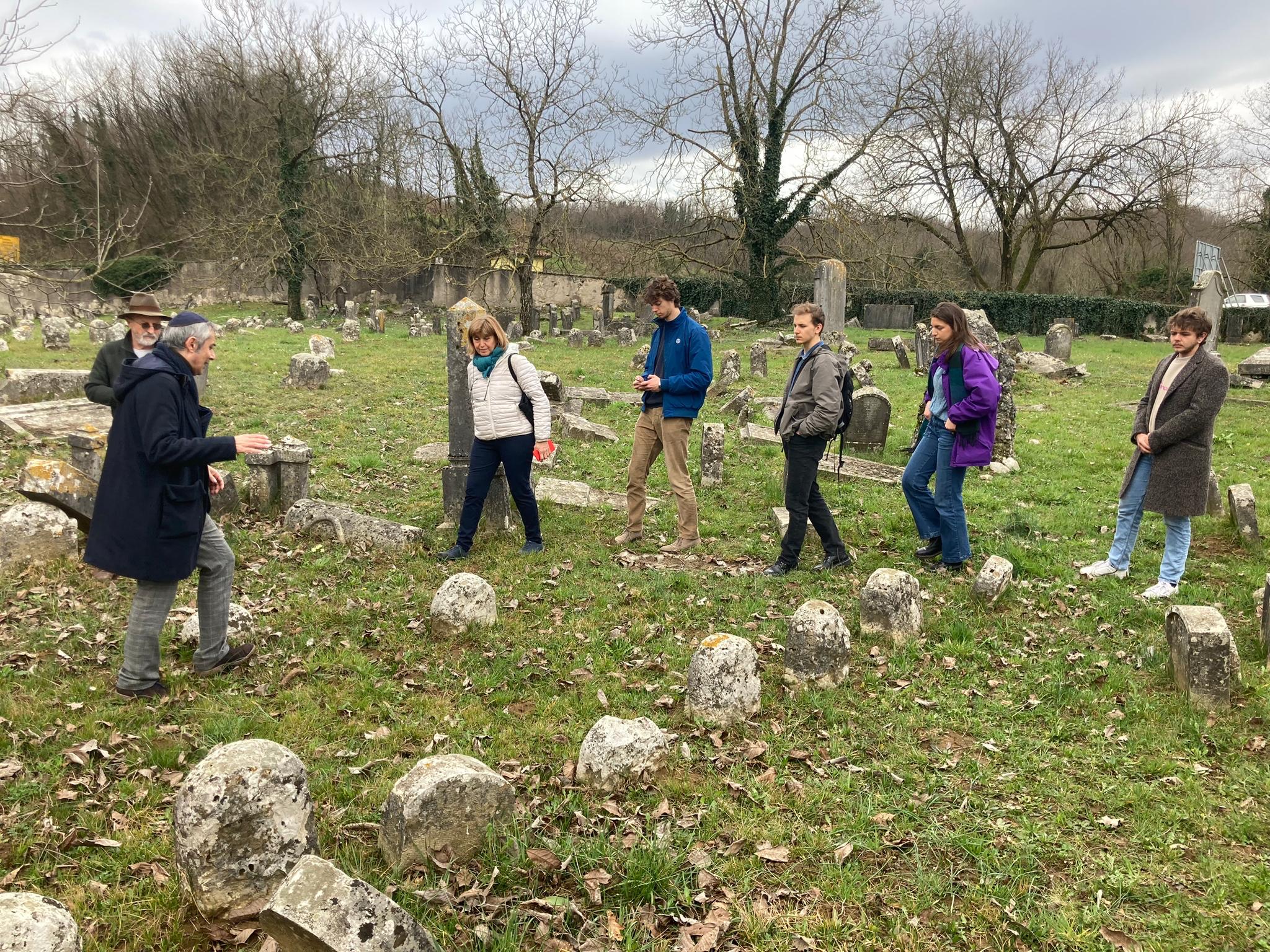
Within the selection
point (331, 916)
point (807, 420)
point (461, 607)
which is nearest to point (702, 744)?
point (461, 607)

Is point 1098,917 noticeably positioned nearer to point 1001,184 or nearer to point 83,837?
point 83,837

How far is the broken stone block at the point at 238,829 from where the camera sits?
2.70 m

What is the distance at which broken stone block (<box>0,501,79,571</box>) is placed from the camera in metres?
5.85

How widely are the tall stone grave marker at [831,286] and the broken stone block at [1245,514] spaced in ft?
27.3

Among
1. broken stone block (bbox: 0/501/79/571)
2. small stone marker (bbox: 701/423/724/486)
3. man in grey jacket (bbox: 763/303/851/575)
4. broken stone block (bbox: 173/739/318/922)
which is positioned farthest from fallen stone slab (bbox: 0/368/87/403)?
broken stone block (bbox: 173/739/318/922)

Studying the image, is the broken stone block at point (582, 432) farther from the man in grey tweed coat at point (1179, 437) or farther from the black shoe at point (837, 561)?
the man in grey tweed coat at point (1179, 437)

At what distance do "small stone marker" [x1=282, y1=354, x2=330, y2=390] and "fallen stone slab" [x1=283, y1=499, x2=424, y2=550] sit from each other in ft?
26.5

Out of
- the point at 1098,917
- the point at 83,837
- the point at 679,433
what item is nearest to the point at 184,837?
the point at 83,837

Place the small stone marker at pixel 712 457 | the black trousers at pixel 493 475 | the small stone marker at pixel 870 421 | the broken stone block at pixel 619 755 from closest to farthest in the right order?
the broken stone block at pixel 619 755, the black trousers at pixel 493 475, the small stone marker at pixel 712 457, the small stone marker at pixel 870 421

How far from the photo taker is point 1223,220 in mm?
35062

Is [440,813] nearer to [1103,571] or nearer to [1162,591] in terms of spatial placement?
[1162,591]

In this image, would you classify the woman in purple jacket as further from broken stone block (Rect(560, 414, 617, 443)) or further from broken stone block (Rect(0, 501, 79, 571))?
broken stone block (Rect(0, 501, 79, 571))

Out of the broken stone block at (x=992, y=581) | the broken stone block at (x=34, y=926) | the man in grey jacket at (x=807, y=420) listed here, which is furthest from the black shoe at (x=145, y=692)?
the broken stone block at (x=992, y=581)

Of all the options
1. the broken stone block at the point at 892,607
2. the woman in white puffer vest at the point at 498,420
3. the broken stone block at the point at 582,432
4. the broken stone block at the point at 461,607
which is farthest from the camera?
the broken stone block at the point at 582,432
